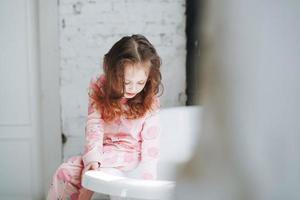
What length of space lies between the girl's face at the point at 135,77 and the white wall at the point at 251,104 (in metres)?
1.05

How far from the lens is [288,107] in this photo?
202 mm

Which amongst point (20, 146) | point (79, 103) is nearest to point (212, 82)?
point (79, 103)

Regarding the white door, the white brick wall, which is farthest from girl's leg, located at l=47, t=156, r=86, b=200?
the white door

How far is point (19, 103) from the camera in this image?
1998 mm

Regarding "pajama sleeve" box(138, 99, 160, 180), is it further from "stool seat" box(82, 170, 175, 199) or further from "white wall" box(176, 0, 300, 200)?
"white wall" box(176, 0, 300, 200)

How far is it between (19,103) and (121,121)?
82 cm

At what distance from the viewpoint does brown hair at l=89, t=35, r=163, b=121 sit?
1.25 meters

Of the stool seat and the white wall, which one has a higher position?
the white wall

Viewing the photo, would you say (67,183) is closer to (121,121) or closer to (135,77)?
(121,121)

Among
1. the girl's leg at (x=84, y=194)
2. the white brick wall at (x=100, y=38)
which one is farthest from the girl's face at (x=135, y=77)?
the white brick wall at (x=100, y=38)

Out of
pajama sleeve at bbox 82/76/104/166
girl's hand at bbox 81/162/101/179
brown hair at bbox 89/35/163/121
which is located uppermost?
brown hair at bbox 89/35/163/121

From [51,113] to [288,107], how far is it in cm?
181

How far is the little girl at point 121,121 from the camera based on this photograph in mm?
1266

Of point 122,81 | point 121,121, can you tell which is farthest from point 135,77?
point 121,121
